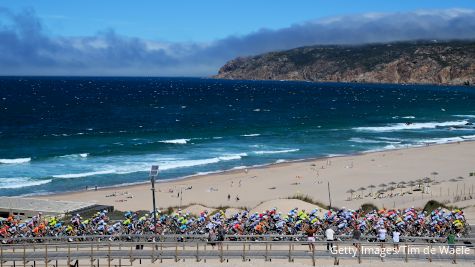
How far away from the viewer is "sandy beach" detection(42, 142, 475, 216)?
35688 mm

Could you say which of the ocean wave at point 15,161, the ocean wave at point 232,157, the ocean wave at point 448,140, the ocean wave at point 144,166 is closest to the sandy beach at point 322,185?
the ocean wave at point 144,166

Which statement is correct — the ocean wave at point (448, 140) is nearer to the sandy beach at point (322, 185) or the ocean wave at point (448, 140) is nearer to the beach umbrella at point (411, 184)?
the sandy beach at point (322, 185)

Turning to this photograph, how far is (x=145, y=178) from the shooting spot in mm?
47406

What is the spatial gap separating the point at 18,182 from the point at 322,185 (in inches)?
895

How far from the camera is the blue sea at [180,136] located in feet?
166

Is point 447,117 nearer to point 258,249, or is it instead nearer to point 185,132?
point 185,132

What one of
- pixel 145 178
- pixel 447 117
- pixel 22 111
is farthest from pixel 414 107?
pixel 145 178

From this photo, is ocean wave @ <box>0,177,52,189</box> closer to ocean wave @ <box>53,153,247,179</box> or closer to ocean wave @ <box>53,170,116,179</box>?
ocean wave @ <box>53,170,116,179</box>

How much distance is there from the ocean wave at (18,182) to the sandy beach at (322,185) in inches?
183

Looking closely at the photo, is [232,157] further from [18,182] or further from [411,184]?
[411,184]

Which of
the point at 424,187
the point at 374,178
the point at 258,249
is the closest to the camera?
the point at 258,249

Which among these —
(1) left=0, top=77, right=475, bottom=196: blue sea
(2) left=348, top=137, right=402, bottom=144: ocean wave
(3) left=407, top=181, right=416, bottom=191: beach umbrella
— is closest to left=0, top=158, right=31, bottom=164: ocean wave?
(1) left=0, top=77, right=475, bottom=196: blue sea

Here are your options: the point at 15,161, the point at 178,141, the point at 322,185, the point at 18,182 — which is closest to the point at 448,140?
the point at 178,141

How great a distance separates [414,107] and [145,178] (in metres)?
92.5
